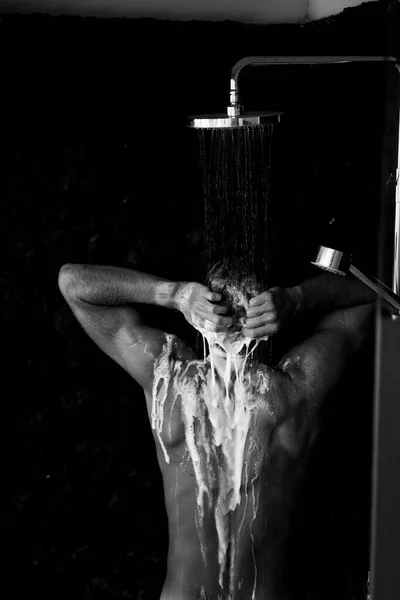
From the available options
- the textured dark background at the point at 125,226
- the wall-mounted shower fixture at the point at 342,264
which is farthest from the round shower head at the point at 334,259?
the textured dark background at the point at 125,226

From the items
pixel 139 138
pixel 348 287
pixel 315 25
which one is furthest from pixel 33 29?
pixel 348 287

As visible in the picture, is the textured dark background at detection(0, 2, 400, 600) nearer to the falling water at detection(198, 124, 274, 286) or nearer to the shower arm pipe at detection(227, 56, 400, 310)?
the falling water at detection(198, 124, 274, 286)

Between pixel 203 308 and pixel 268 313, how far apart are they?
0.14 m

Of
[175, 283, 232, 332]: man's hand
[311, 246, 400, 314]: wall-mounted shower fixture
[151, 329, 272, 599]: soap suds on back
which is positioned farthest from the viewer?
[151, 329, 272, 599]: soap suds on back

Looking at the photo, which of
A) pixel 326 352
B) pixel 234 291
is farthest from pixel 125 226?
pixel 326 352

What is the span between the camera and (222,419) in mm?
1813

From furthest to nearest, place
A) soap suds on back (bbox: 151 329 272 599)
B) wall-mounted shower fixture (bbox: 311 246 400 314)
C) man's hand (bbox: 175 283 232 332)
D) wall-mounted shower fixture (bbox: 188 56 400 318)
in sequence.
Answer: soap suds on back (bbox: 151 329 272 599) < man's hand (bbox: 175 283 232 332) < wall-mounted shower fixture (bbox: 188 56 400 318) < wall-mounted shower fixture (bbox: 311 246 400 314)

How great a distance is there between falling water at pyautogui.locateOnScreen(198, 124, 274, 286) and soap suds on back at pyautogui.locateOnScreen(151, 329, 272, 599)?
0.94 ft

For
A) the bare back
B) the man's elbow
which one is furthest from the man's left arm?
the man's elbow

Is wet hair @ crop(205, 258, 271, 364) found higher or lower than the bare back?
higher

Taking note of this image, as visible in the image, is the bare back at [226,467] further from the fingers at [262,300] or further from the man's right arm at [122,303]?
the fingers at [262,300]

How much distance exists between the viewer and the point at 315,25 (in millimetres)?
1948

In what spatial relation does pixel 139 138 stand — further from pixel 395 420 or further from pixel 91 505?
pixel 395 420

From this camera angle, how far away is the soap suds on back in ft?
5.89
